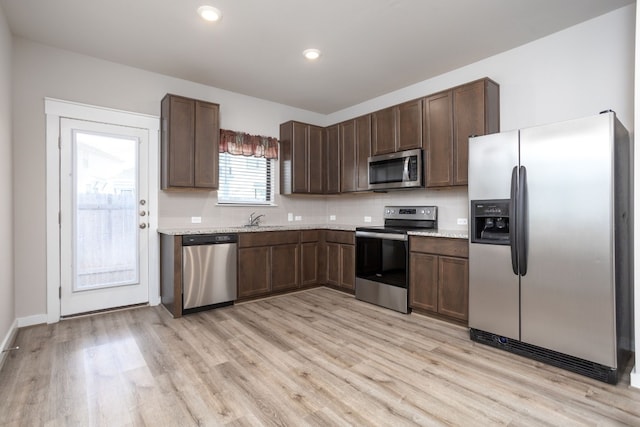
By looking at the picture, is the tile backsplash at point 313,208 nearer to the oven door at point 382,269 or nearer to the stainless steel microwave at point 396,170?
the stainless steel microwave at point 396,170

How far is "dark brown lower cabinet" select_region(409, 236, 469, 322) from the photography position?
3.06 m

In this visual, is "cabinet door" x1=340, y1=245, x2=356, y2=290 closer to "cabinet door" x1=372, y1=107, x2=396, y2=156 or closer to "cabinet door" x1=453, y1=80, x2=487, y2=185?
"cabinet door" x1=372, y1=107, x2=396, y2=156

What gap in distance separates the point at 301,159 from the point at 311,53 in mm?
1703

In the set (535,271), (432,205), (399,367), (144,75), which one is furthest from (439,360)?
(144,75)

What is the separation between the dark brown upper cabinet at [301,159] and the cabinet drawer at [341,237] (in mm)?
745

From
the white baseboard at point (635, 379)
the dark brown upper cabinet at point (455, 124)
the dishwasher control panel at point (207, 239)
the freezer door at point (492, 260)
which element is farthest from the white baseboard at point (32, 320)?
the white baseboard at point (635, 379)

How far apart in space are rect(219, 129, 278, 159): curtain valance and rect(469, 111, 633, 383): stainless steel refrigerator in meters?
2.85

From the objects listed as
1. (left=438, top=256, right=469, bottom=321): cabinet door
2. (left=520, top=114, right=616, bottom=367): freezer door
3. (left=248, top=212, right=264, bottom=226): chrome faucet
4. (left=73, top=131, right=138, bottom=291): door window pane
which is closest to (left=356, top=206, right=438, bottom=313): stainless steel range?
(left=438, top=256, right=469, bottom=321): cabinet door

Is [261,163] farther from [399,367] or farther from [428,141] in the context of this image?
[399,367]

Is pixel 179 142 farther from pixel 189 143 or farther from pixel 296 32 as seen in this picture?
pixel 296 32

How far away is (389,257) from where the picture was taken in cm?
372

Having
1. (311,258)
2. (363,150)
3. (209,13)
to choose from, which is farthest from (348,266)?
(209,13)

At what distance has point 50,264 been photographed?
10.5 feet

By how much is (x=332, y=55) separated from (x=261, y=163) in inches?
76.7
